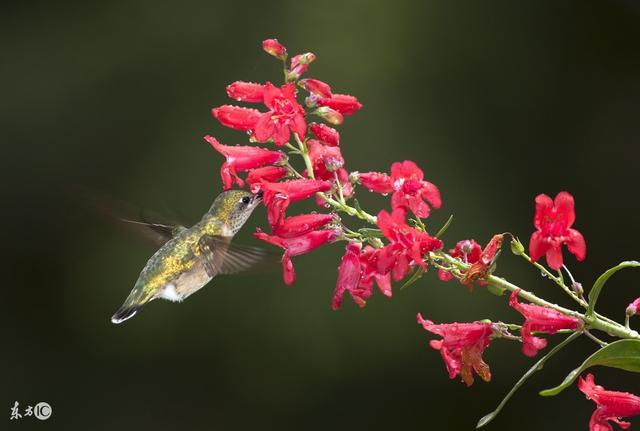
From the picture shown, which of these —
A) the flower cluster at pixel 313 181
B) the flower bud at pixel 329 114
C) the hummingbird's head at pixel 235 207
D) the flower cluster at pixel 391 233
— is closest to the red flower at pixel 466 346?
the flower cluster at pixel 391 233

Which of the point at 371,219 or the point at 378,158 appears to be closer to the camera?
the point at 371,219

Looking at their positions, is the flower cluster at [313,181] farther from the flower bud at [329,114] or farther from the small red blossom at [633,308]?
the small red blossom at [633,308]

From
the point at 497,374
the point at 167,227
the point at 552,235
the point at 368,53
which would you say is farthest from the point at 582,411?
the point at 552,235

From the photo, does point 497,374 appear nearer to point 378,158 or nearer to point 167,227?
point 378,158

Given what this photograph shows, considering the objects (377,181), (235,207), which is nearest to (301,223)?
(377,181)

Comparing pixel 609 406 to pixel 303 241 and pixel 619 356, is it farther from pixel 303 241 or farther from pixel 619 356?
pixel 303 241

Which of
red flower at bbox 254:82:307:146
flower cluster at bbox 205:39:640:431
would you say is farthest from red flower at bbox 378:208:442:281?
red flower at bbox 254:82:307:146
